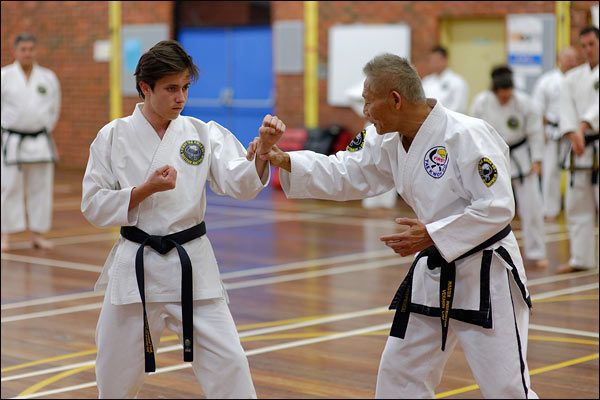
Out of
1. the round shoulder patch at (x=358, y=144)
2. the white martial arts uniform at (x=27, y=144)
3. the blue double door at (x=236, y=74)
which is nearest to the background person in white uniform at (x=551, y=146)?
the blue double door at (x=236, y=74)

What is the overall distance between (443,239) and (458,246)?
57 mm

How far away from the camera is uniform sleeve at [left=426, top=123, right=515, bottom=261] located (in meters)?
3.33

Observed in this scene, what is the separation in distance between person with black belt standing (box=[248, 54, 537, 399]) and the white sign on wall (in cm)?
1084

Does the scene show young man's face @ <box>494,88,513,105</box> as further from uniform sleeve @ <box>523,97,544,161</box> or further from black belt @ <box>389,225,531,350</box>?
black belt @ <box>389,225,531,350</box>

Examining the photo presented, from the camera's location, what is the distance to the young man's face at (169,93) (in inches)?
134

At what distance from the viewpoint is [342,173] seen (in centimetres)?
368

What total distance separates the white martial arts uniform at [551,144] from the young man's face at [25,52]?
5.34m

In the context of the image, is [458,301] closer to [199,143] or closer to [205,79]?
[199,143]

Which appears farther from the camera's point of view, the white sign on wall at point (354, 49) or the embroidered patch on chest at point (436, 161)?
the white sign on wall at point (354, 49)

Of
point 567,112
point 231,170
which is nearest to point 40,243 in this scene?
point 567,112

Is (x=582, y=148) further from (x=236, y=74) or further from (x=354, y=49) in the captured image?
(x=236, y=74)

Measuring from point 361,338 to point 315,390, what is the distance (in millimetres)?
1187

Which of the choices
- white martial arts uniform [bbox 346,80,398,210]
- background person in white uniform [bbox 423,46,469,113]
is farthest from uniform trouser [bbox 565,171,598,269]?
white martial arts uniform [bbox 346,80,398,210]

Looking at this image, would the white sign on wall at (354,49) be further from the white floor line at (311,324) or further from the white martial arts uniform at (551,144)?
the white floor line at (311,324)
